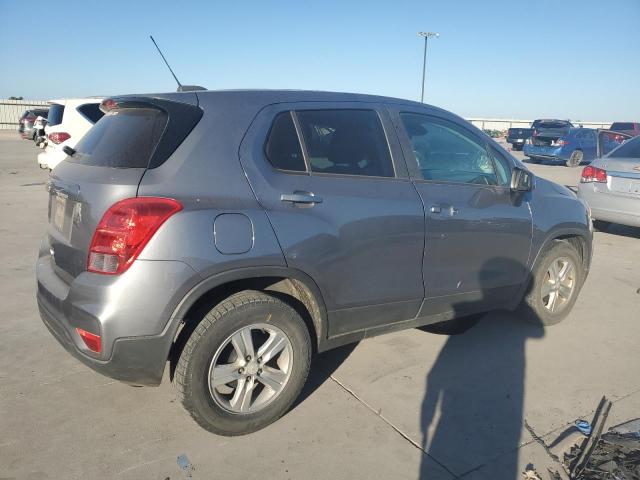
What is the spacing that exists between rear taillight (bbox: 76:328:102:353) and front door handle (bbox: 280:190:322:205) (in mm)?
1121

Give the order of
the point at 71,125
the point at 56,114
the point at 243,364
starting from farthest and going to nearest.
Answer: the point at 56,114, the point at 71,125, the point at 243,364

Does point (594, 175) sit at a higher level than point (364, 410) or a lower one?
higher

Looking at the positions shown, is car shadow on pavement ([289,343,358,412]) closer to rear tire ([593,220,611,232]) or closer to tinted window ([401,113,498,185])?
tinted window ([401,113,498,185])

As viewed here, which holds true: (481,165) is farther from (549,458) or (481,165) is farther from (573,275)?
(549,458)

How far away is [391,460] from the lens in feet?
8.52

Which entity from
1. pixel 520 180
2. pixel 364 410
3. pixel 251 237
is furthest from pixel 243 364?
pixel 520 180

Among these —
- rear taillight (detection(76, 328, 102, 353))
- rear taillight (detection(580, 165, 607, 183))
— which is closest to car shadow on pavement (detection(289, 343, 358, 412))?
rear taillight (detection(76, 328, 102, 353))

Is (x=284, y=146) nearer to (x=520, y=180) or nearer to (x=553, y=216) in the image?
(x=520, y=180)

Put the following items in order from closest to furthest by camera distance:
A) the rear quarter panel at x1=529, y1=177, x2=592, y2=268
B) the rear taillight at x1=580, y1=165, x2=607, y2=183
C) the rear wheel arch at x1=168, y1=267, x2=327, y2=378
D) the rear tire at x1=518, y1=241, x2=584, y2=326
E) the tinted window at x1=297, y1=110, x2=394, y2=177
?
the rear wheel arch at x1=168, y1=267, x2=327, y2=378
the tinted window at x1=297, y1=110, x2=394, y2=177
the rear quarter panel at x1=529, y1=177, x2=592, y2=268
the rear tire at x1=518, y1=241, x2=584, y2=326
the rear taillight at x1=580, y1=165, x2=607, y2=183

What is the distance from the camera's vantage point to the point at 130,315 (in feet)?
7.74

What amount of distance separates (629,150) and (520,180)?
4.79m

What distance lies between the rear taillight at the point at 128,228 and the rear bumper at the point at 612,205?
265 inches

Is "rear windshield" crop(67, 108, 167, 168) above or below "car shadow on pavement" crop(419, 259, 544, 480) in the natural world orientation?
above

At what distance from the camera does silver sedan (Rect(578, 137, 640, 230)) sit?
22.8ft
